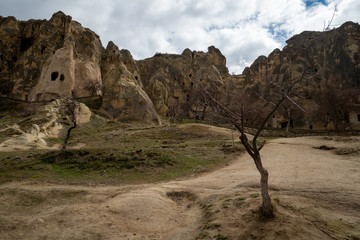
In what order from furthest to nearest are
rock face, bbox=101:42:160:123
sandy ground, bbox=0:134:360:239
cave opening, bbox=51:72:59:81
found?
cave opening, bbox=51:72:59:81, rock face, bbox=101:42:160:123, sandy ground, bbox=0:134:360:239

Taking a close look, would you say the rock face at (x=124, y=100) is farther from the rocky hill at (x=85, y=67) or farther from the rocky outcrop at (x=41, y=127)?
the rocky outcrop at (x=41, y=127)

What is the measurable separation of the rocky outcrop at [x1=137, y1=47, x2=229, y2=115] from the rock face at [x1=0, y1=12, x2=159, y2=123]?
50.5 feet

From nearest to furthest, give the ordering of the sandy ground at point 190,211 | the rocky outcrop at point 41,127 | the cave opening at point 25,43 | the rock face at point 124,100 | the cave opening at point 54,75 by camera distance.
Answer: the sandy ground at point 190,211 < the rocky outcrop at point 41,127 < the rock face at point 124,100 < the cave opening at point 54,75 < the cave opening at point 25,43

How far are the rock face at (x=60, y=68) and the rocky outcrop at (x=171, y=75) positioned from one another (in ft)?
50.5

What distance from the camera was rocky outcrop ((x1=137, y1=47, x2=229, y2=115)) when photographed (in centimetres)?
6244

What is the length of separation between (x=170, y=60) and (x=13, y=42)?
42418 mm

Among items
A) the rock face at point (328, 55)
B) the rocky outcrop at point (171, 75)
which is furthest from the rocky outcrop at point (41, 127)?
the rock face at point (328, 55)

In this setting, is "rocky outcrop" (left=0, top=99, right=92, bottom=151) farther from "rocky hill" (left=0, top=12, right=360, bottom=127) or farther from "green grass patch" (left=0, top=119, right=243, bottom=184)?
"rocky hill" (left=0, top=12, right=360, bottom=127)

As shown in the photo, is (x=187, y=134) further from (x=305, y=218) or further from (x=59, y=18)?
(x=59, y=18)

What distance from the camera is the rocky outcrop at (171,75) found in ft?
205

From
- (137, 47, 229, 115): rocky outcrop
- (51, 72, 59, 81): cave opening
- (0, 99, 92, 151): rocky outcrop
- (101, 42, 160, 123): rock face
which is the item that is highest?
→ (137, 47, 229, 115): rocky outcrop

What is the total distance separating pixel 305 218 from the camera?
558cm

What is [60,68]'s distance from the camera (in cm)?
4012


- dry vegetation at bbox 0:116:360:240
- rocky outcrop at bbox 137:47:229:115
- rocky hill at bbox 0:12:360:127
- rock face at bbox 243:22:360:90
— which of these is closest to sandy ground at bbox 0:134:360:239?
dry vegetation at bbox 0:116:360:240
